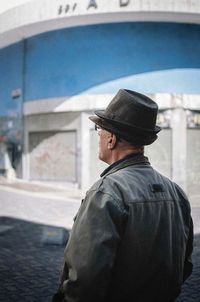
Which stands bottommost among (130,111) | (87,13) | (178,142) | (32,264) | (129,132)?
(32,264)

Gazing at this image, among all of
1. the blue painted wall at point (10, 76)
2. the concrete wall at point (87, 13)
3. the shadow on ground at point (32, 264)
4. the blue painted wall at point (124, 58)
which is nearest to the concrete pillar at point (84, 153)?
the blue painted wall at point (124, 58)

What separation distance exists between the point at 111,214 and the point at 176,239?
54 centimetres

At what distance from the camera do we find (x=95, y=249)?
182 cm

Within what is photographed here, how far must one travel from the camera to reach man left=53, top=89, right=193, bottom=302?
1843 millimetres

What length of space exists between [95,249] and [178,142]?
12.2 m

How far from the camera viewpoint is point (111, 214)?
186cm

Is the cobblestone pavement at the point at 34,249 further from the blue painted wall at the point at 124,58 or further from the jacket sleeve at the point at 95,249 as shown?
the blue painted wall at the point at 124,58

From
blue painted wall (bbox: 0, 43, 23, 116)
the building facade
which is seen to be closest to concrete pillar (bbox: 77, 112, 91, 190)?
the building facade

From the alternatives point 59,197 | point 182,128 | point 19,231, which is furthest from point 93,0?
point 19,231

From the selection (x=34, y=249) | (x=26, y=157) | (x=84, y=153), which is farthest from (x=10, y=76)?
(x=34, y=249)

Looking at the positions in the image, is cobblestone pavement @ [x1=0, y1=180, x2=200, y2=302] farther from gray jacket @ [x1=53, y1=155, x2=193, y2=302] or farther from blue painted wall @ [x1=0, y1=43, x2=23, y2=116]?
blue painted wall @ [x1=0, y1=43, x2=23, y2=116]

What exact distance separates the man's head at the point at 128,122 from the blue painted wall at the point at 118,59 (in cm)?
1228

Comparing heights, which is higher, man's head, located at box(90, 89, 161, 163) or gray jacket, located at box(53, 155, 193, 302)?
man's head, located at box(90, 89, 161, 163)

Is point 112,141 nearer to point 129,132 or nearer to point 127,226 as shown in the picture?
point 129,132
